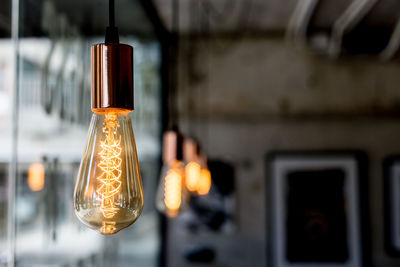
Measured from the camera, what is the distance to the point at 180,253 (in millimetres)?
3605

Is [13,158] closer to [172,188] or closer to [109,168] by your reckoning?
[109,168]

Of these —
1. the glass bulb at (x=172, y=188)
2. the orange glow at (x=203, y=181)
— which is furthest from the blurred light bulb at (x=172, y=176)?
the orange glow at (x=203, y=181)

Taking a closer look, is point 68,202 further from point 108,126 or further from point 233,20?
point 233,20

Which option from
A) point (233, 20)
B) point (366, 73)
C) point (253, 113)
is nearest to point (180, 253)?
point (253, 113)

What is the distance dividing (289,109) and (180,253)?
5.16ft

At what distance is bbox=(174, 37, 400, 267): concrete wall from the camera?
143 inches

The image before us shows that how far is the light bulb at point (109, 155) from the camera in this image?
2.19 ft

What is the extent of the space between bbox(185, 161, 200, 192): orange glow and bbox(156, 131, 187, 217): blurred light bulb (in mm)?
218

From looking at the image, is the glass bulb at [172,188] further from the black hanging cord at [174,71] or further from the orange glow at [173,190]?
the black hanging cord at [174,71]

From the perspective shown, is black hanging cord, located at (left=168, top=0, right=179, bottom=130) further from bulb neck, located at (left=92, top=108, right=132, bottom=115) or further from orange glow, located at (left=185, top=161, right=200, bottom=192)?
bulb neck, located at (left=92, top=108, right=132, bottom=115)

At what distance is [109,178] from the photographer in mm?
680

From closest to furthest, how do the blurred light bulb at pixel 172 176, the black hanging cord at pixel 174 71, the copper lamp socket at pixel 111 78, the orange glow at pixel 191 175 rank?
1. the copper lamp socket at pixel 111 78
2. the blurred light bulb at pixel 172 176
3. the orange glow at pixel 191 175
4. the black hanging cord at pixel 174 71

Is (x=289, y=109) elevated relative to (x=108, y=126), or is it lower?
elevated

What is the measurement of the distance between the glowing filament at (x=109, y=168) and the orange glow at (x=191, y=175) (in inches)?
64.3
